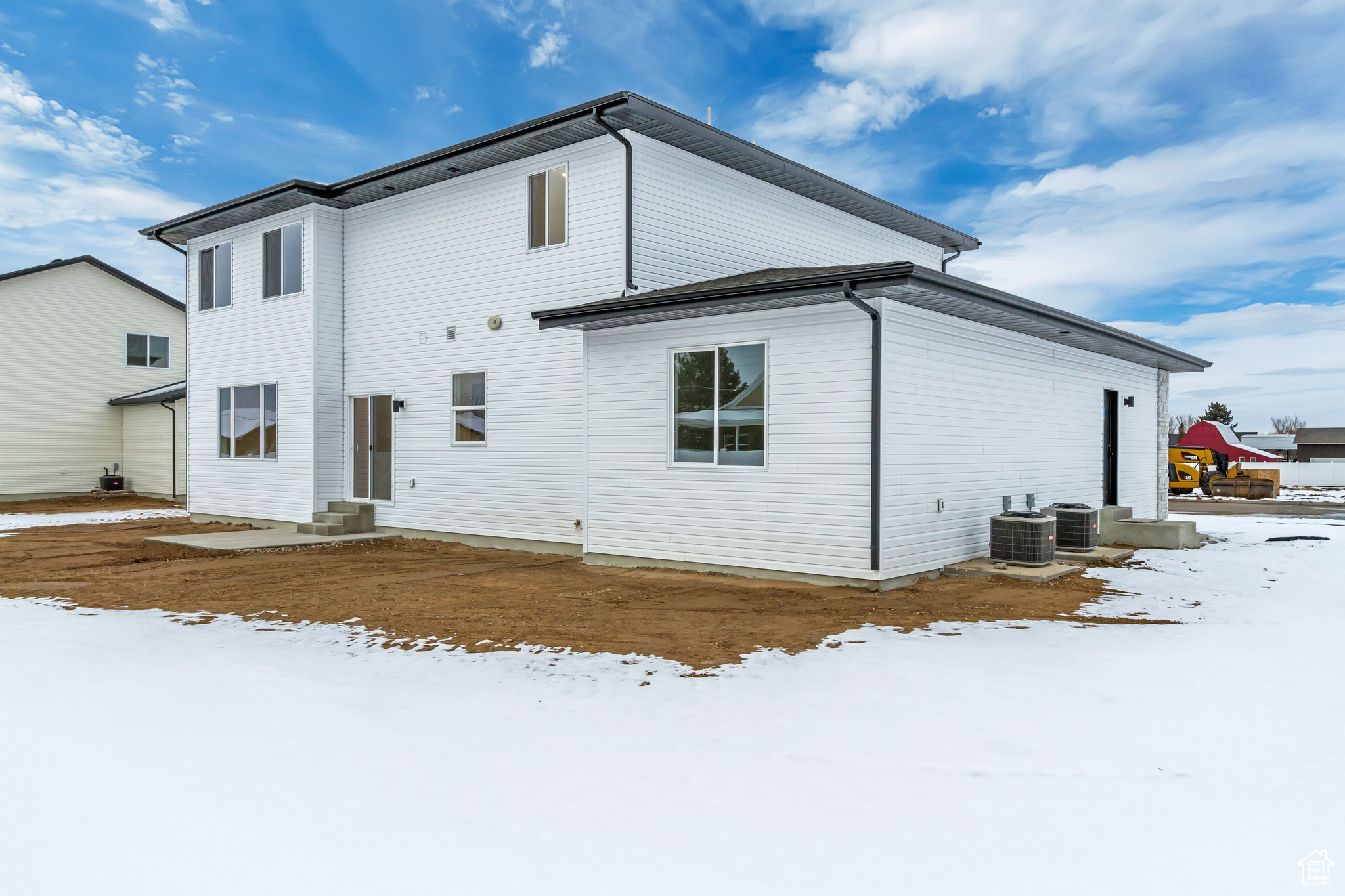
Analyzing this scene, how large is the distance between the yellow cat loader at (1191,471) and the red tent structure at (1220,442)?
37.5ft

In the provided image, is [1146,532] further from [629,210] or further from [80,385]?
[80,385]

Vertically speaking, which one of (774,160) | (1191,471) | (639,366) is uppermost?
(774,160)

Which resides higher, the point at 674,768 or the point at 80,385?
the point at 80,385

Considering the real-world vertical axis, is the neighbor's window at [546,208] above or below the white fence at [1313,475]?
above

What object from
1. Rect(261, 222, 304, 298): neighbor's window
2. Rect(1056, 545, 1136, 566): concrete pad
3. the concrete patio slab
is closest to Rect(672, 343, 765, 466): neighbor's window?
Rect(1056, 545, 1136, 566): concrete pad

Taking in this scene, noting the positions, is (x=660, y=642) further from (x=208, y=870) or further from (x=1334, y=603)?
(x=1334, y=603)

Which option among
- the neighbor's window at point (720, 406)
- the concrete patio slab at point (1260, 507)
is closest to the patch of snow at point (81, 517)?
the neighbor's window at point (720, 406)

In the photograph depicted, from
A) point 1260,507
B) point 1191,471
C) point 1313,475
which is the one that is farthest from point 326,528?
point 1313,475

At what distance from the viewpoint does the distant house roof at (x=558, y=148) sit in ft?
34.6

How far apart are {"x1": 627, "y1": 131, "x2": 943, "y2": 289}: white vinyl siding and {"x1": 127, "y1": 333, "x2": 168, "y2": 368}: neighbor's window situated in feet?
69.6

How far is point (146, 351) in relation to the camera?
25.2 m

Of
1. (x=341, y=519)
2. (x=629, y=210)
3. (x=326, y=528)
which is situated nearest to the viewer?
(x=629, y=210)

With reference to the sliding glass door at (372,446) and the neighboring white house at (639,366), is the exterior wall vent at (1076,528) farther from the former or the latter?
the sliding glass door at (372,446)

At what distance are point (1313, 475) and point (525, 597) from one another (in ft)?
131
